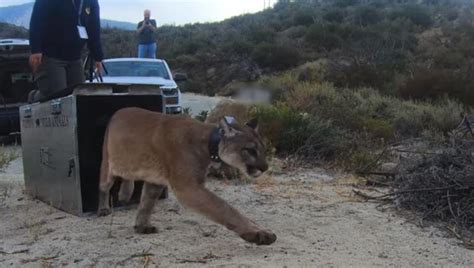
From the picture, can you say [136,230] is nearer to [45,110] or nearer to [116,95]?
[116,95]

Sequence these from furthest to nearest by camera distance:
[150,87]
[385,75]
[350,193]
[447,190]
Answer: [385,75], [350,193], [150,87], [447,190]

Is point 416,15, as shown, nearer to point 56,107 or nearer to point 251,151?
point 56,107

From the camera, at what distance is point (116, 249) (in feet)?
13.1

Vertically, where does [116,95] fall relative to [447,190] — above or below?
above

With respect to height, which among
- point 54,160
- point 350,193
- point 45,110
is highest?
point 45,110

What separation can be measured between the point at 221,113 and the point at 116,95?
4.32 m

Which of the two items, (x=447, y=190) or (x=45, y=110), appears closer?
(x=447, y=190)

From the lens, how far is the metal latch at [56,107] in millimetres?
4926

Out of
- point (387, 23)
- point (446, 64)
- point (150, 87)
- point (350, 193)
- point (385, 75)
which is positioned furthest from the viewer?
point (387, 23)

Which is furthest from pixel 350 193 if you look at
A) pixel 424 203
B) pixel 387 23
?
pixel 387 23

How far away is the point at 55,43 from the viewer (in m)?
5.43

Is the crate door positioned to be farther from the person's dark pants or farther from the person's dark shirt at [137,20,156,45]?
the person's dark shirt at [137,20,156,45]

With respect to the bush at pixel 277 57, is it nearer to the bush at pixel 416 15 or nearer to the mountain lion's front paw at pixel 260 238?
the bush at pixel 416 15

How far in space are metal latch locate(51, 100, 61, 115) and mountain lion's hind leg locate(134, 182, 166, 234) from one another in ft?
3.44
